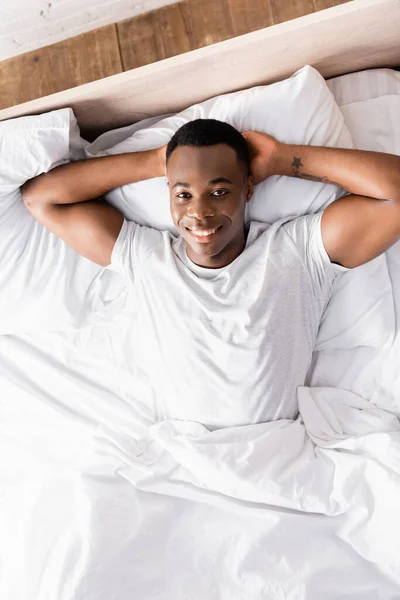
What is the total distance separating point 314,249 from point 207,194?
269 mm

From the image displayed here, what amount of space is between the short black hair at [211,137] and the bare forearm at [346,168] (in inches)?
3.5

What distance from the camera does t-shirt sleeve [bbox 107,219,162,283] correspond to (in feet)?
4.46

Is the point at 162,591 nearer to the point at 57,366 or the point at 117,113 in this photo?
the point at 57,366

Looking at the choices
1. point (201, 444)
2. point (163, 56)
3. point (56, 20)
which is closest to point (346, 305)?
point (201, 444)

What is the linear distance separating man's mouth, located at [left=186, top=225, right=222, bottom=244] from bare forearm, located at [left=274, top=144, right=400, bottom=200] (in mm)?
226

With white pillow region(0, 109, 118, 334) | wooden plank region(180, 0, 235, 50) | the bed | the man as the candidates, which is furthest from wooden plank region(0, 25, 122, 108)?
the man

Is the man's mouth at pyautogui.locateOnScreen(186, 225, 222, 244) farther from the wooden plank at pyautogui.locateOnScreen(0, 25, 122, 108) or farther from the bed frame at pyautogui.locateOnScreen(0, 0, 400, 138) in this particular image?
the wooden plank at pyautogui.locateOnScreen(0, 25, 122, 108)

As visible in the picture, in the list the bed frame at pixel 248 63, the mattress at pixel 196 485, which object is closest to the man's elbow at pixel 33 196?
the bed frame at pixel 248 63

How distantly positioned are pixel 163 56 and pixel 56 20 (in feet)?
1.15

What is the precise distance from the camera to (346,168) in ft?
4.04

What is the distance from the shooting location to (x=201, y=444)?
1288 millimetres

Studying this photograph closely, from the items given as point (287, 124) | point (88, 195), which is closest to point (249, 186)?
point (287, 124)

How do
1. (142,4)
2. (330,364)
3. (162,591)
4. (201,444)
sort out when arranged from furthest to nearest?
(142,4)
(330,364)
(201,444)
(162,591)

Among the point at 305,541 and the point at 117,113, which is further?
the point at 117,113
